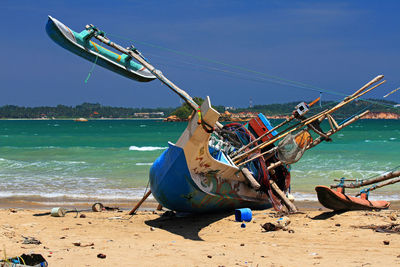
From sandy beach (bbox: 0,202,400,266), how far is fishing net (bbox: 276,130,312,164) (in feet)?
4.21

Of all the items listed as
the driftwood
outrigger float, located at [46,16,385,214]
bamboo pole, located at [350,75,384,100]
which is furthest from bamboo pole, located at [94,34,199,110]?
bamboo pole, located at [350,75,384,100]

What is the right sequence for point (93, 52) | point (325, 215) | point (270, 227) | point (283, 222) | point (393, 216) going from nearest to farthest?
point (270, 227), point (283, 222), point (393, 216), point (93, 52), point (325, 215)

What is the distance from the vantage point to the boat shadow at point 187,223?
10537 mm

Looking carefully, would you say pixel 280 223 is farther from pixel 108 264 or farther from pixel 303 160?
pixel 303 160

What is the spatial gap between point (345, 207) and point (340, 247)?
2.92 metres

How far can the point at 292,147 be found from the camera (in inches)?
454

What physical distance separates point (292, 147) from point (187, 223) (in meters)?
2.91

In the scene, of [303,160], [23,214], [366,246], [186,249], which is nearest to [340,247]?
[366,246]

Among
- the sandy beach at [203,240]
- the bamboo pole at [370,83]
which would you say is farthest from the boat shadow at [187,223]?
the bamboo pole at [370,83]

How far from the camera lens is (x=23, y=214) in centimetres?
1262

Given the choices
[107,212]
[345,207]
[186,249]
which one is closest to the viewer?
[186,249]

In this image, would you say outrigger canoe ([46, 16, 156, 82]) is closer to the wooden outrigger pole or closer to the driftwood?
the wooden outrigger pole

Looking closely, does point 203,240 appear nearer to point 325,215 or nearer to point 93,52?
point 325,215

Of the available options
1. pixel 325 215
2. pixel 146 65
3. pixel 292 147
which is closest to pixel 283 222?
pixel 325 215
